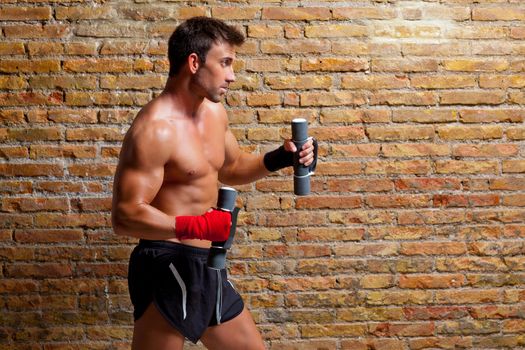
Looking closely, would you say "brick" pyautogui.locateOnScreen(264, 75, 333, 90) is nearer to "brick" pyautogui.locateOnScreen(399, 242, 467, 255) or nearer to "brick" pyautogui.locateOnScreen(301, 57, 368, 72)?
"brick" pyautogui.locateOnScreen(301, 57, 368, 72)

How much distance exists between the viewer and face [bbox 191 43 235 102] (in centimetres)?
320

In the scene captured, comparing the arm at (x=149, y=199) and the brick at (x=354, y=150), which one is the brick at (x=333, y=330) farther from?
the arm at (x=149, y=199)

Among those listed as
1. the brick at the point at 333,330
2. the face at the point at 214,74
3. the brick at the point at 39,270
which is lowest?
the brick at the point at 333,330

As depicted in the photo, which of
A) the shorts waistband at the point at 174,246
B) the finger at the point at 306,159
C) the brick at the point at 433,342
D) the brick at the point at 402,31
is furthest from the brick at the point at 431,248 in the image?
the shorts waistband at the point at 174,246

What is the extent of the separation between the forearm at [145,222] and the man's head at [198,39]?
1.79 ft

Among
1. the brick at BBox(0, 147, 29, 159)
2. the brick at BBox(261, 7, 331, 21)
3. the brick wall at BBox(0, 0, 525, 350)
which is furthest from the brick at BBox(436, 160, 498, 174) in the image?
the brick at BBox(0, 147, 29, 159)

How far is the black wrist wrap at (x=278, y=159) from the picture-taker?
3459 mm

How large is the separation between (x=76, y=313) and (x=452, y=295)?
184 cm

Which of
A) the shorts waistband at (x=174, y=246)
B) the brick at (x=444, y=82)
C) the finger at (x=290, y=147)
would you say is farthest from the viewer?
the brick at (x=444, y=82)

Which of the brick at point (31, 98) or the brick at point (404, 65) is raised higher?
the brick at point (404, 65)

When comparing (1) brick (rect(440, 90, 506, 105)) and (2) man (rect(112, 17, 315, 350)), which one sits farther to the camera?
(1) brick (rect(440, 90, 506, 105))

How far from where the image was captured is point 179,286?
3.16 metres

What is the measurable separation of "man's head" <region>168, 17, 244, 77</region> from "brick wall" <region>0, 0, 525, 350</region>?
0.99m

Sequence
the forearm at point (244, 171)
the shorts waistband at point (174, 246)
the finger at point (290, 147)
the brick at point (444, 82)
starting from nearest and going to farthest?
the shorts waistband at point (174, 246)
the finger at point (290, 147)
the forearm at point (244, 171)
the brick at point (444, 82)
